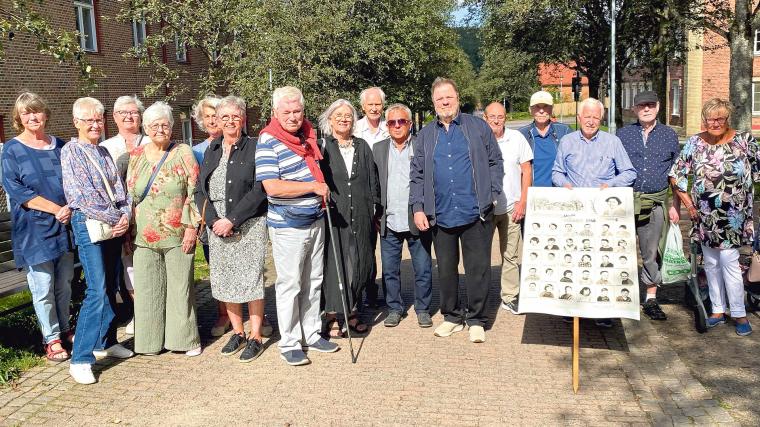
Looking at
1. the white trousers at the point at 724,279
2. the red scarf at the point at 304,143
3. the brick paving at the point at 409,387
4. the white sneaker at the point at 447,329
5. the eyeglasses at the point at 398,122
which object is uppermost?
the eyeglasses at the point at 398,122

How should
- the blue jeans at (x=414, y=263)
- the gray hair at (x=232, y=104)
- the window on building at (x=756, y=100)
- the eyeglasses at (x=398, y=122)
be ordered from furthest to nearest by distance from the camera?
the window on building at (x=756, y=100), the blue jeans at (x=414, y=263), the eyeglasses at (x=398, y=122), the gray hair at (x=232, y=104)

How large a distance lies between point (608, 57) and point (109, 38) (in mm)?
18078

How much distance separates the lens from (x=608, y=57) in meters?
27.3

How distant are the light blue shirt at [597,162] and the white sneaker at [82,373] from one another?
154 inches

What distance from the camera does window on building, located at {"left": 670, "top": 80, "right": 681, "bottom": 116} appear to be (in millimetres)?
46438

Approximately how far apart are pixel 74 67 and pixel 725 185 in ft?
56.6

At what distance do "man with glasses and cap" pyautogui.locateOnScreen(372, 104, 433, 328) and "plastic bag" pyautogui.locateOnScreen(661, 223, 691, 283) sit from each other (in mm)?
2028

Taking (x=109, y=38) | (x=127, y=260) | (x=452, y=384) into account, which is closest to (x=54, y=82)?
(x=109, y=38)

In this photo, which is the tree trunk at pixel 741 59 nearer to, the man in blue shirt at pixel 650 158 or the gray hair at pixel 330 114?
the man in blue shirt at pixel 650 158

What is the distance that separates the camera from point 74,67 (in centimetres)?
1859

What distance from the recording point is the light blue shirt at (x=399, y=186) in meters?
6.01

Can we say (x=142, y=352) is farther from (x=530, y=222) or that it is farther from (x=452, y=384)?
(x=530, y=222)

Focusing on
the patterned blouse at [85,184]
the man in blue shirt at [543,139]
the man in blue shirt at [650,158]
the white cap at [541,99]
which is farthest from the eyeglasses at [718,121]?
the patterned blouse at [85,184]

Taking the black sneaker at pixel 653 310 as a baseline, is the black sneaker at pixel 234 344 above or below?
above
